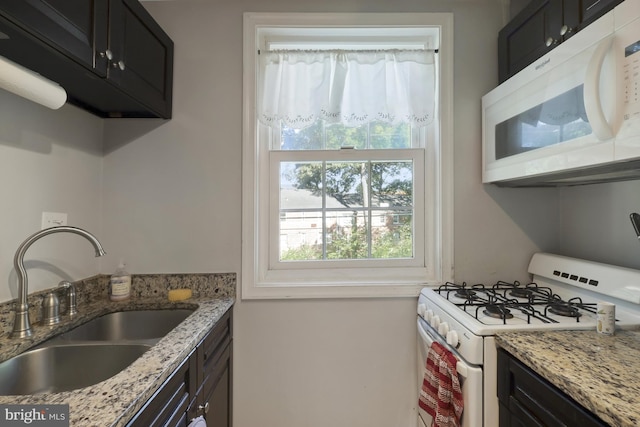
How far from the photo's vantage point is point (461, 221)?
1606 mm

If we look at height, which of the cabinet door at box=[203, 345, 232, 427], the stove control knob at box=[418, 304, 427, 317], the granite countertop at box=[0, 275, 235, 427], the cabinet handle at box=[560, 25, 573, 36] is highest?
the cabinet handle at box=[560, 25, 573, 36]

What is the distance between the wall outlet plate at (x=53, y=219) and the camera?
1.22m

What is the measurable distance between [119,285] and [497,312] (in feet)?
5.59

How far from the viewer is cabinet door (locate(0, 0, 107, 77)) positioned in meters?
0.77

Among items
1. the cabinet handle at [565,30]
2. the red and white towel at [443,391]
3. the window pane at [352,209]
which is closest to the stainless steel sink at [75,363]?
the window pane at [352,209]

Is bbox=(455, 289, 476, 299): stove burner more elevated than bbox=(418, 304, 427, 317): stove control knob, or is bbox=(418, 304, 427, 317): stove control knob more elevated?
bbox=(455, 289, 476, 299): stove burner

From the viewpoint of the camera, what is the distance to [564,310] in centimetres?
113

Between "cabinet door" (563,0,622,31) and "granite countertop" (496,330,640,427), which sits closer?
"granite countertop" (496,330,640,427)

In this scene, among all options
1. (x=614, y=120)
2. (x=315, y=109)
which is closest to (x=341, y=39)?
(x=315, y=109)

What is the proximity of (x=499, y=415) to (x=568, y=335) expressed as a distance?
36 centimetres

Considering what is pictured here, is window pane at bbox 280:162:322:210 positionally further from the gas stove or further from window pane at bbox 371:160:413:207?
the gas stove

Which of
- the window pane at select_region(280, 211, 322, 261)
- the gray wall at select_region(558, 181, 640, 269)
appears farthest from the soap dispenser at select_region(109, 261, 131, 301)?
the gray wall at select_region(558, 181, 640, 269)

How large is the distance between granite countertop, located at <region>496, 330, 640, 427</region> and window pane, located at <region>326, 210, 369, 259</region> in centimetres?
85

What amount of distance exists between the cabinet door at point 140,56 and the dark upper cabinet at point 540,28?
1725 mm
